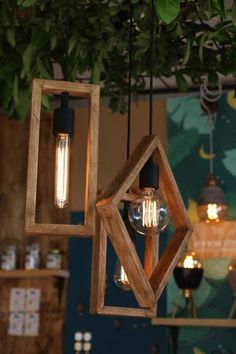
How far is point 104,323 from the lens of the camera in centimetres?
540

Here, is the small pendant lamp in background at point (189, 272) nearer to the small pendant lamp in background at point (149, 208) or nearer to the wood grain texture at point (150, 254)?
the wood grain texture at point (150, 254)

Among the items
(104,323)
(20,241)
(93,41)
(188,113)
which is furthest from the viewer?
(20,241)

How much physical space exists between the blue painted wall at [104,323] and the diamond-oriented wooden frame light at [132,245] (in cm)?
327

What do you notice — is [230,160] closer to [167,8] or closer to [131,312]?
[131,312]

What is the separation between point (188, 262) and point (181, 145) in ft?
3.31

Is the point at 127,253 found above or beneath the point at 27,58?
beneath

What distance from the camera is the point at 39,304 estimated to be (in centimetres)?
565

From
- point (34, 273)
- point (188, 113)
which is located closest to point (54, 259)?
point (34, 273)

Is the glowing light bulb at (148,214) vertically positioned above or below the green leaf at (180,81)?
below

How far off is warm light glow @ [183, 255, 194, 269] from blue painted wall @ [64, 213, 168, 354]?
512 millimetres

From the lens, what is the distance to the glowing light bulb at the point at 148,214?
1.91m

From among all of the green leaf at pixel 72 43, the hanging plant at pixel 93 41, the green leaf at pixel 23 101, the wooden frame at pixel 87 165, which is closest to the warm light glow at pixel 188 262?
the hanging plant at pixel 93 41

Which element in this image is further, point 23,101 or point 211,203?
point 211,203

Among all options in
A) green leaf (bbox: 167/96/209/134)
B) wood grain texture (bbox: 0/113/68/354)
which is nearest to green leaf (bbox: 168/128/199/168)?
green leaf (bbox: 167/96/209/134)
